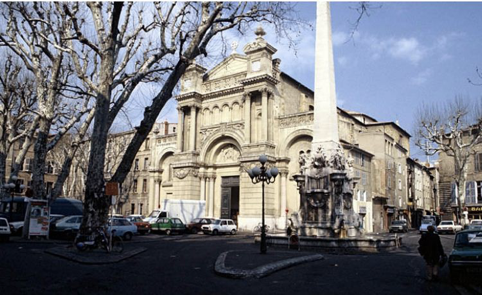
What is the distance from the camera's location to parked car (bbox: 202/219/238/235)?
32500 millimetres

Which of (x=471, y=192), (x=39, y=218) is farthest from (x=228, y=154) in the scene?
(x=471, y=192)

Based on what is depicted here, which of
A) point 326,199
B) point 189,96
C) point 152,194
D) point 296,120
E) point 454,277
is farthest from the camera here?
point 152,194

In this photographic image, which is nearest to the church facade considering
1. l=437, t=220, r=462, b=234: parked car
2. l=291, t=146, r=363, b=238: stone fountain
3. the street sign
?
l=437, t=220, r=462, b=234: parked car

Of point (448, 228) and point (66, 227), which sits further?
point (448, 228)

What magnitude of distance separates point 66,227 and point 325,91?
51.4 ft

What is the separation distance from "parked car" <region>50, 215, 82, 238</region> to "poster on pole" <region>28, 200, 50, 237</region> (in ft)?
4.81

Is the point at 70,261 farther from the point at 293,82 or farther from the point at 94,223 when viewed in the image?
the point at 293,82

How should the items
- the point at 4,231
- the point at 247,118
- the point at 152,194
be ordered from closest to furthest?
1. the point at 4,231
2. the point at 247,118
3. the point at 152,194

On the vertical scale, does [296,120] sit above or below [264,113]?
below

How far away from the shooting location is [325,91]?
790 inches

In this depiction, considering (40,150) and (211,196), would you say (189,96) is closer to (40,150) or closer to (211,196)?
(211,196)

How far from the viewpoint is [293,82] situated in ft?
137

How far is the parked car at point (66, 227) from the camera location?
857 inches

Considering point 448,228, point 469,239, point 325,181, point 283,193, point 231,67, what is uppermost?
point 231,67
